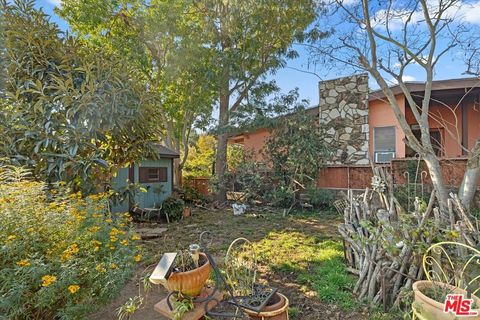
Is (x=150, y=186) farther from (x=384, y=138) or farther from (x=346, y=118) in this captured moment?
(x=384, y=138)

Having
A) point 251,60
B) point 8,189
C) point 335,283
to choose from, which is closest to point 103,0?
point 251,60

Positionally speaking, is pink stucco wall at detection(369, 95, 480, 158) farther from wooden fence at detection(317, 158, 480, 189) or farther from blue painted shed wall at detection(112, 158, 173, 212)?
blue painted shed wall at detection(112, 158, 173, 212)

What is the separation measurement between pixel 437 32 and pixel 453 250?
5.09 metres

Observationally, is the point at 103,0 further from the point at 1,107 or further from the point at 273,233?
the point at 273,233

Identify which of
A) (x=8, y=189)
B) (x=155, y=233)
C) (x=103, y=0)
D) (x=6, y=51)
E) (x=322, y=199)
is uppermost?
(x=103, y=0)

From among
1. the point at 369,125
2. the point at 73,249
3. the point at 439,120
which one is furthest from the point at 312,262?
the point at 439,120

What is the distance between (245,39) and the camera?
392 inches

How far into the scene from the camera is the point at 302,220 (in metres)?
7.46

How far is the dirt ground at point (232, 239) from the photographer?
2783 millimetres

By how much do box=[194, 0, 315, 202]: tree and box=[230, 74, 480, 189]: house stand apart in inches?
93.1

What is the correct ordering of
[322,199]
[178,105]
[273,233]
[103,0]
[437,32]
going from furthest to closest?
1. [178,105]
2. [103,0]
3. [322,199]
4. [273,233]
5. [437,32]

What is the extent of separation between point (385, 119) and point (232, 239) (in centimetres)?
680
